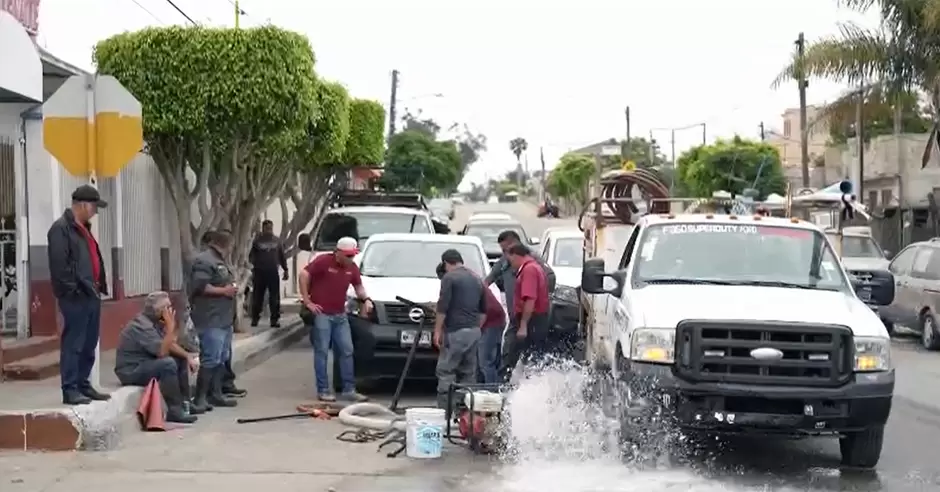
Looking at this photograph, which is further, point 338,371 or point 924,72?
point 924,72

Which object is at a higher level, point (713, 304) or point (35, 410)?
point (713, 304)

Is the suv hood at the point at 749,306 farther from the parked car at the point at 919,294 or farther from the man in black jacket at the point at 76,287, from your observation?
the parked car at the point at 919,294

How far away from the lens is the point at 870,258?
854 inches

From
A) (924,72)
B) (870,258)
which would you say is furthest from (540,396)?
(924,72)

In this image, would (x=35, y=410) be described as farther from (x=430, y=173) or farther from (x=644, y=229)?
(x=430, y=173)

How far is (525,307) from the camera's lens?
11.6m

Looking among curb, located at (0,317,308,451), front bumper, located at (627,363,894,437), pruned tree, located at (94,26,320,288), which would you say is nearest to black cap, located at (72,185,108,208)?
curb, located at (0,317,308,451)

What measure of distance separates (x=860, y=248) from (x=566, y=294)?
8.55 m

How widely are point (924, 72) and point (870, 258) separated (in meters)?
6.28

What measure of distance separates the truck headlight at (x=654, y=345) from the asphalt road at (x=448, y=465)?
0.81 meters

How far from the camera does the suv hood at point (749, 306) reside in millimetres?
8891

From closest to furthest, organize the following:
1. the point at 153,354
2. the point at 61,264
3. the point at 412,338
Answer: the point at 61,264
the point at 153,354
the point at 412,338

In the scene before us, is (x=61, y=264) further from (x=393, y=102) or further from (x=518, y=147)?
(x=518, y=147)

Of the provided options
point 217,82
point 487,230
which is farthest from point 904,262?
point 217,82
